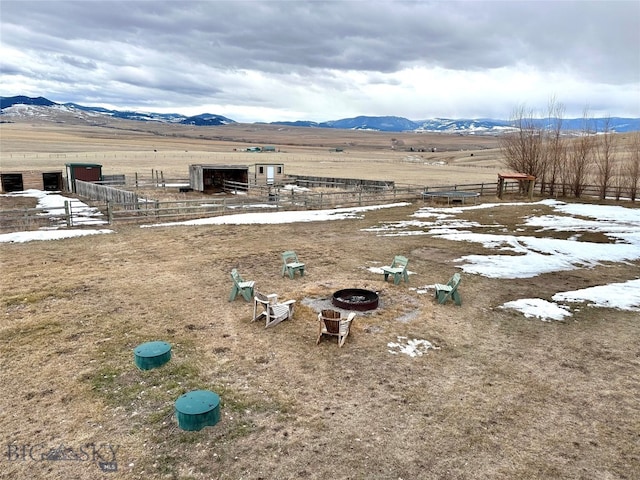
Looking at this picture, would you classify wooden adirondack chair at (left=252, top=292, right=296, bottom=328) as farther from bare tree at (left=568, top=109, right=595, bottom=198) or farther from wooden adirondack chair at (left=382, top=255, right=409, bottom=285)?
bare tree at (left=568, top=109, right=595, bottom=198)

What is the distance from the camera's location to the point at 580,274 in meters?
12.7

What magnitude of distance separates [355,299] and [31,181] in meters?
34.4

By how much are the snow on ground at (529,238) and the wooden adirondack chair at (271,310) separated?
234 centimetres

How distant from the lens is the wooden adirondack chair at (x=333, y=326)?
787cm

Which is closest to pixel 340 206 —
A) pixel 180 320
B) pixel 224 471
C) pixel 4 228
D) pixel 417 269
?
pixel 417 269

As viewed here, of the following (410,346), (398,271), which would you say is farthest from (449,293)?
(410,346)

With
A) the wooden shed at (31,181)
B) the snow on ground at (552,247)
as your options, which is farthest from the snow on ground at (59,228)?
the snow on ground at (552,247)

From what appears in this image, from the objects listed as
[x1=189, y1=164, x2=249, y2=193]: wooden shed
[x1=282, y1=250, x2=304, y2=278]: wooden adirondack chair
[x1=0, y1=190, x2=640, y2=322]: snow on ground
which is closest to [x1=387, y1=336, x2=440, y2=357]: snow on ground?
[x1=0, y1=190, x2=640, y2=322]: snow on ground

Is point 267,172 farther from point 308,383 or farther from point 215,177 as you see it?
point 308,383

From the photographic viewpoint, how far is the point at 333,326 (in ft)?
26.4

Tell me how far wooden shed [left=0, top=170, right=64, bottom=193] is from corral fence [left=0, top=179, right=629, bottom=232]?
9.64 feet

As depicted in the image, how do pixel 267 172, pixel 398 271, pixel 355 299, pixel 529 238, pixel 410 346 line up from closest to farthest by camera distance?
pixel 410 346 → pixel 355 299 → pixel 398 271 → pixel 529 238 → pixel 267 172

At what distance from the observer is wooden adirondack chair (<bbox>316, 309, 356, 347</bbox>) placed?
25.8ft

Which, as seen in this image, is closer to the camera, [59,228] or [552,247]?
[552,247]
